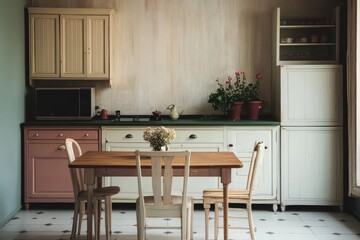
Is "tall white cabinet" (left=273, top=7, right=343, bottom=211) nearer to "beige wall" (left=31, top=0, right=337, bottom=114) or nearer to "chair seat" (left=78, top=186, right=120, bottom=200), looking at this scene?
"beige wall" (left=31, top=0, right=337, bottom=114)

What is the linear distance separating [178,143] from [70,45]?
1580 mm

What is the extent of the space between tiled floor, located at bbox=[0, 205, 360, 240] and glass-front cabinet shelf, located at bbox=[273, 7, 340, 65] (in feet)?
5.36

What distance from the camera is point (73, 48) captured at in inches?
230

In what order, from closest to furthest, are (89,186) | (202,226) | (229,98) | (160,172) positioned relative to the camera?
(160,172) → (89,186) → (202,226) → (229,98)

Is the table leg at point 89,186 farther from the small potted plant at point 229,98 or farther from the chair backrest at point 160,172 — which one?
the small potted plant at point 229,98

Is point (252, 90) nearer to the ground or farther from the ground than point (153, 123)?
farther from the ground

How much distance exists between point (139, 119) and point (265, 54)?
5.21 feet

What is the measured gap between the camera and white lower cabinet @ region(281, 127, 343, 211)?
5.52 metres

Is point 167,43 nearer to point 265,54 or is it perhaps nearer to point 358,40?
point 265,54

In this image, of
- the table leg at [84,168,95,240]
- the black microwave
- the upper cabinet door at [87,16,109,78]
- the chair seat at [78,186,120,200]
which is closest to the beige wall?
the upper cabinet door at [87,16,109,78]

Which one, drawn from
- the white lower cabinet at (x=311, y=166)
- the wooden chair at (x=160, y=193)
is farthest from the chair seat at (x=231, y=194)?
the white lower cabinet at (x=311, y=166)

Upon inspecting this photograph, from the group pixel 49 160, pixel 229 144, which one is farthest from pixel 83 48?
pixel 229 144

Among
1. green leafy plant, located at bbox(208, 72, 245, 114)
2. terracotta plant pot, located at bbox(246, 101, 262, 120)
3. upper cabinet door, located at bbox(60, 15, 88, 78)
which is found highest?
upper cabinet door, located at bbox(60, 15, 88, 78)

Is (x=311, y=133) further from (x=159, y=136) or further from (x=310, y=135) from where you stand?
(x=159, y=136)
